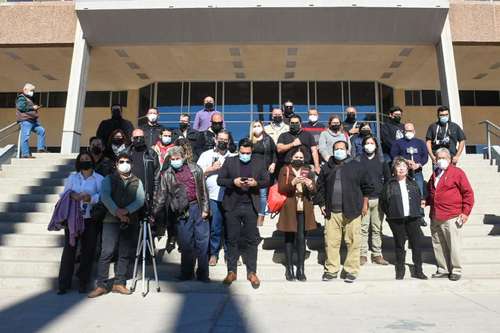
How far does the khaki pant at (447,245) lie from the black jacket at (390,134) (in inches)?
83.2

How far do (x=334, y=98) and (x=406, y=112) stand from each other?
414cm

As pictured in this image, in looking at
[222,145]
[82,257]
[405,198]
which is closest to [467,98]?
[405,198]

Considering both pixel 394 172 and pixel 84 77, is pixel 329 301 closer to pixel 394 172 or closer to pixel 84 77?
pixel 394 172

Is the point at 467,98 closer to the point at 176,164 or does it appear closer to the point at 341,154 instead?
the point at 341,154

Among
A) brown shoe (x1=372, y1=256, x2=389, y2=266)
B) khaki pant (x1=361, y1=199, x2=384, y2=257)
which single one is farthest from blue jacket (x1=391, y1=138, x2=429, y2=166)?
brown shoe (x1=372, y1=256, x2=389, y2=266)

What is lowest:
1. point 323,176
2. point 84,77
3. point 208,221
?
point 208,221

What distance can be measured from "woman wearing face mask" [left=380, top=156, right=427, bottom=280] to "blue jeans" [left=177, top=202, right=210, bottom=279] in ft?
9.01

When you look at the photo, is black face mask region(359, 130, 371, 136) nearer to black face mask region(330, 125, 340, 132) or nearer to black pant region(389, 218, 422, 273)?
black face mask region(330, 125, 340, 132)

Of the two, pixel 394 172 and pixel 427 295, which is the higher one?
pixel 394 172

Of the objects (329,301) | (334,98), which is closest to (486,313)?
(329,301)

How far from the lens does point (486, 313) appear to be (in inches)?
164

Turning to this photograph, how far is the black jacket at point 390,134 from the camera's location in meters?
7.36

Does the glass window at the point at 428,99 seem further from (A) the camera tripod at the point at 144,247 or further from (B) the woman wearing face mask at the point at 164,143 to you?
(A) the camera tripod at the point at 144,247

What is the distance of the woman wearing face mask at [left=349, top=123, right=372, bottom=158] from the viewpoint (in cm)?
670
